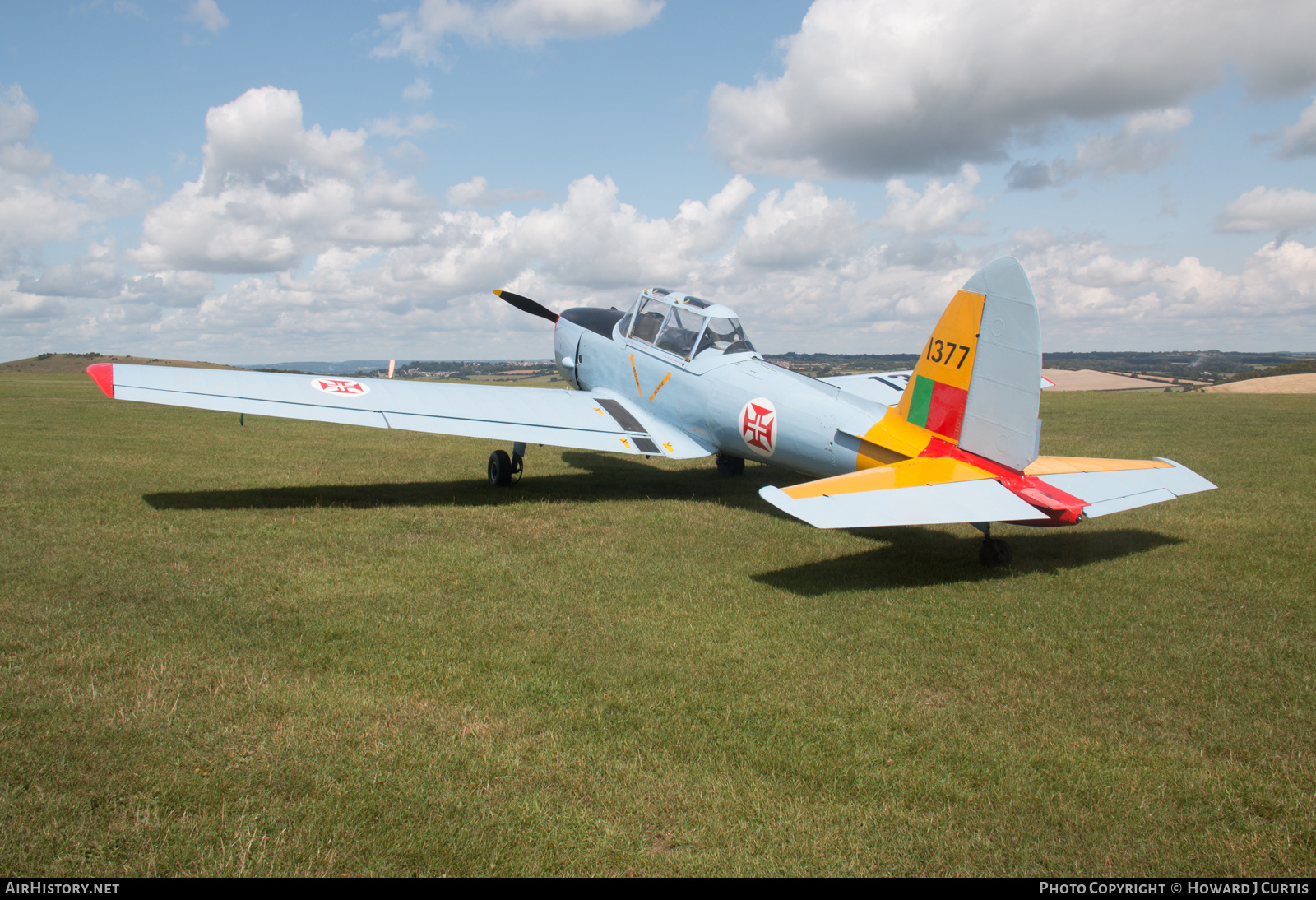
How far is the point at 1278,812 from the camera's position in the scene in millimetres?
3113

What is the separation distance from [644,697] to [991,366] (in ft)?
13.8

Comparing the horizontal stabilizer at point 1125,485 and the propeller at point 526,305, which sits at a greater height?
the propeller at point 526,305

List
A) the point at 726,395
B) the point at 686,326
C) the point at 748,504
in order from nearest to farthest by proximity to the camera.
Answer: the point at 726,395
the point at 748,504
the point at 686,326

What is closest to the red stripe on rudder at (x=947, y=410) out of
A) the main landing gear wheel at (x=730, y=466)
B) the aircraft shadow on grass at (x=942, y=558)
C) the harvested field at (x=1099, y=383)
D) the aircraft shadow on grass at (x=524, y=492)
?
the aircraft shadow on grass at (x=942, y=558)

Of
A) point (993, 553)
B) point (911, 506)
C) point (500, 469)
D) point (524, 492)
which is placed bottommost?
point (993, 553)

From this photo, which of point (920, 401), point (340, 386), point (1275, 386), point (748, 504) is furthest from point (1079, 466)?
point (1275, 386)

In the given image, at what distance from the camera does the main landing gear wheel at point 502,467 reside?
1062cm

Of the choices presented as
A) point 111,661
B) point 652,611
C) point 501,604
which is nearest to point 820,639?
point 652,611

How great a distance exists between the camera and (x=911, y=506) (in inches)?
226

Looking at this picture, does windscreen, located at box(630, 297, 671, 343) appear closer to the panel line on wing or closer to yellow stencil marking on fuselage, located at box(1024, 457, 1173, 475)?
the panel line on wing

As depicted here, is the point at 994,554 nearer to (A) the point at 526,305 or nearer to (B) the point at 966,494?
(B) the point at 966,494

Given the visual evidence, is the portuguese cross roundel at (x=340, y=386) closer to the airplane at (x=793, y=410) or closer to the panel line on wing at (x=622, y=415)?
the airplane at (x=793, y=410)

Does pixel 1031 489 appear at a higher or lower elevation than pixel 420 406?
lower

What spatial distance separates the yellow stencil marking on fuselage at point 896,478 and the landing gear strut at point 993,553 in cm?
79
